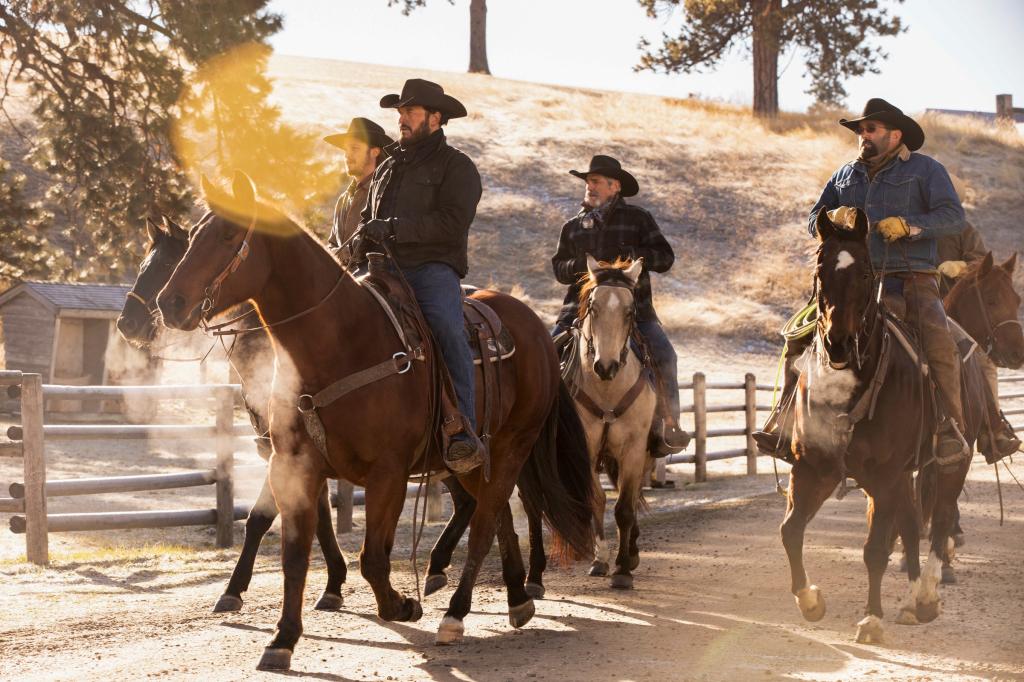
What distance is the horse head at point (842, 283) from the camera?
6.45m

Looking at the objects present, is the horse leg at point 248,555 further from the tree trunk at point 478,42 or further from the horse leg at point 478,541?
the tree trunk at point 478,42

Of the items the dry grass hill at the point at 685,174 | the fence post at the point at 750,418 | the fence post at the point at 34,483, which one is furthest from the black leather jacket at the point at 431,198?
the dry grass hill at the point at 685,174

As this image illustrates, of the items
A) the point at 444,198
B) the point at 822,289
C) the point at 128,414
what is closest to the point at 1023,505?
the point at 822,289

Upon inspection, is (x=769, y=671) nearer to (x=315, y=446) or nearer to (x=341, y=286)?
(x=315, y=446)

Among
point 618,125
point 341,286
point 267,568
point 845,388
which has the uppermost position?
point 618,125

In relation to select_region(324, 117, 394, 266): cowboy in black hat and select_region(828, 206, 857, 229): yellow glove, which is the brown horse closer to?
select_region(324, 117, 394, 266): cowboy in black hat

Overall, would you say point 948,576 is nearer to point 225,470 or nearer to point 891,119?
point 891,119

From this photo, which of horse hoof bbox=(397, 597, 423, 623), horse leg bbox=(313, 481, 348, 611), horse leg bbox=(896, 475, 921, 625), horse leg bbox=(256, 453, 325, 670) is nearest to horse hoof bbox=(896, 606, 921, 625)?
horse leg bbox=(896, 475, 921, 625)

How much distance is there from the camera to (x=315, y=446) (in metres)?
5.89

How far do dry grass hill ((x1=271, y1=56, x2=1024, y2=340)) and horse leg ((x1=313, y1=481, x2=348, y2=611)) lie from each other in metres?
23.5

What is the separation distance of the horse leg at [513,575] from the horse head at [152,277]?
248 centimetres

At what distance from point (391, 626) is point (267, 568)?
→ 2635 millimetres

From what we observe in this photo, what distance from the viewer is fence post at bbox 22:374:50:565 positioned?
9.47 metres

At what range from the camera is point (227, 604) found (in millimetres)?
7414
